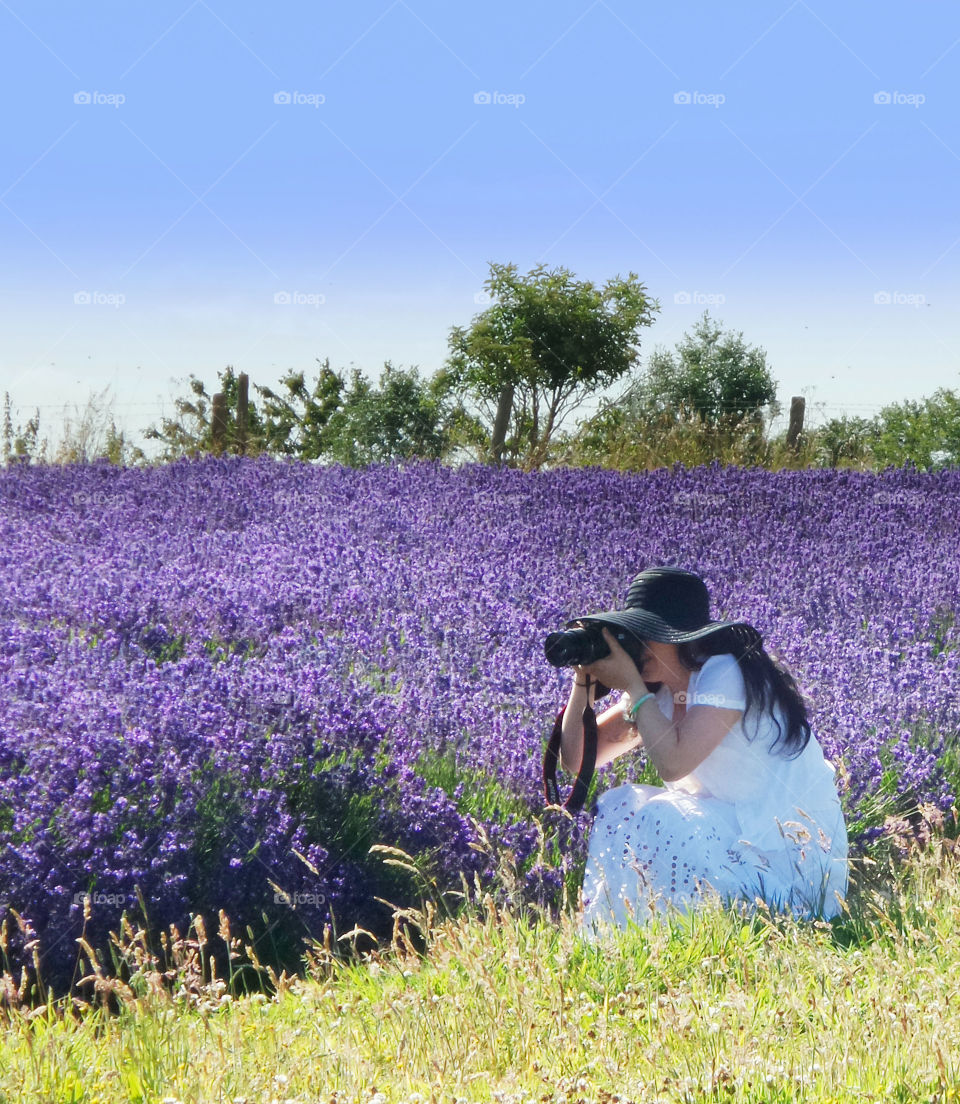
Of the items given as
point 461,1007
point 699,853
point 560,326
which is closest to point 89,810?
point 461,1007

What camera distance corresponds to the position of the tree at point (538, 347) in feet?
50.8

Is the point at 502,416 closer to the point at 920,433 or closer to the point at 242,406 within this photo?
the point at 242,406

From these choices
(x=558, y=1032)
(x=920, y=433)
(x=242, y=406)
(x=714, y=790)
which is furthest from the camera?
(x=920, y=433)

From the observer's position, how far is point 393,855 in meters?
3.68

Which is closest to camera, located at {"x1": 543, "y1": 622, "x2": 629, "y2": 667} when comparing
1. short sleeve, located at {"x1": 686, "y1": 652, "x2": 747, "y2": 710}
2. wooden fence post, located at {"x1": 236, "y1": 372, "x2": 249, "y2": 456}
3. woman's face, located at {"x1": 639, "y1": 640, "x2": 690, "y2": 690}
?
woman's face, located at {"x1": 639, "y1": 640, "x2": 690, "y2": 690}

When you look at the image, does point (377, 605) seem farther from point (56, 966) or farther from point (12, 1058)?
point (12, 1058)

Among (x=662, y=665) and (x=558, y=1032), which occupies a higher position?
(x=662, y=665)

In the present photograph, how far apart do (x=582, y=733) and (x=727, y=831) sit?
0.52 m

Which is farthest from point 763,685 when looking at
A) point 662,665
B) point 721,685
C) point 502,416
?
point 502,416

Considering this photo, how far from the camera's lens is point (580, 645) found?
11.0 ft

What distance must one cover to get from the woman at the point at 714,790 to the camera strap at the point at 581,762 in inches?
3.3

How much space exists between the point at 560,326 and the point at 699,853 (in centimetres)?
1284

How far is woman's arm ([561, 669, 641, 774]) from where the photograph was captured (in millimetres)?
3559

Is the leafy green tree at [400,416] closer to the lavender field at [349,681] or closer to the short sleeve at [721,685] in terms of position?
the lavender field at [349,681]
